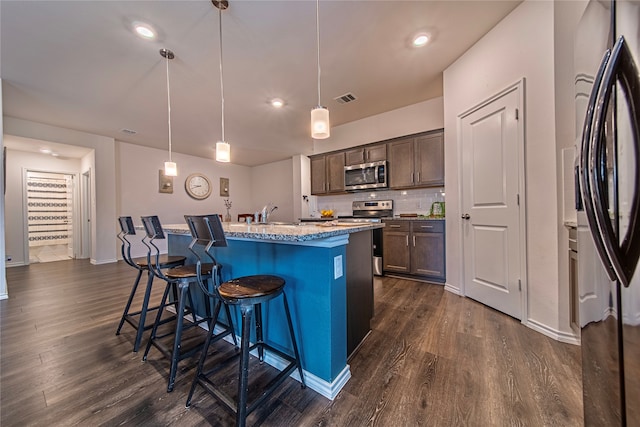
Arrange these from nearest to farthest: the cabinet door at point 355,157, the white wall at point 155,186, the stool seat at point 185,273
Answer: the stool seat at point 185,273 → the cabinet door at point 355,157 → the white wall at point 155,186

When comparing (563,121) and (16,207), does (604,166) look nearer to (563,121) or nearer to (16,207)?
(563,121)

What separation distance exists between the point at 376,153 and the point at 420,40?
6.13ft

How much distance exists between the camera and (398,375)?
1.45 m

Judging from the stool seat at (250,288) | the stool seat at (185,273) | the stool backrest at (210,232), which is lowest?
the stool seat at (185,273)

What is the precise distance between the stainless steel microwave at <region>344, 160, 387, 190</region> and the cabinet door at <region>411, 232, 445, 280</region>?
109 centimetres

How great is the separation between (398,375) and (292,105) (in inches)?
144

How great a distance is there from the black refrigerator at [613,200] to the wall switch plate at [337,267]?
98 centimetres

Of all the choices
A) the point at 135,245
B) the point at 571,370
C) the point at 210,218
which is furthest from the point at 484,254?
the point at 135,245

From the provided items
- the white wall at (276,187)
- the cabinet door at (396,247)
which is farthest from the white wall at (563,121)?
the white wall at (276,187)

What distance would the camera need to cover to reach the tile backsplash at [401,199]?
3805 mm

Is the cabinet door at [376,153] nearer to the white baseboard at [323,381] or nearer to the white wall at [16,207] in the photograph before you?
the white baseboard at [323,381]

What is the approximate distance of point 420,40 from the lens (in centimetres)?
237

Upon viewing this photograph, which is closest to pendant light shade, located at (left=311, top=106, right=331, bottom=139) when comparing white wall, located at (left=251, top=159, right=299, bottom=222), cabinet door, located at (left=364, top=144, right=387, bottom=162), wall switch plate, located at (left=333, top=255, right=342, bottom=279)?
wall switch plate, located at (left=333, top=255, right=342, bottom=279)

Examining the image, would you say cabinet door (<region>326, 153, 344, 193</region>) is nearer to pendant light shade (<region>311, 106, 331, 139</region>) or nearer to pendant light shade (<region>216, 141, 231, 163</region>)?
pendant light shade (<region>216, 141, 231, 163</region>)
